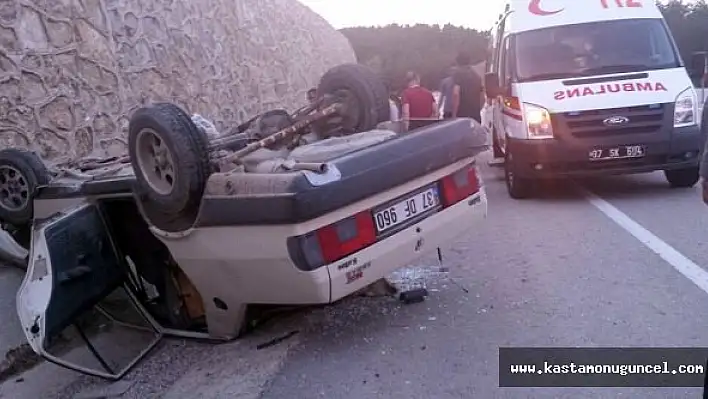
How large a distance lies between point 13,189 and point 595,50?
22.4ft

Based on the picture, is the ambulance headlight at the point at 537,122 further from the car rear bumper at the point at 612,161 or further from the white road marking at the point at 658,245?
the white road marking at the point at 658,245

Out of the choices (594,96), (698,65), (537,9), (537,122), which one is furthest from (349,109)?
(698,65)

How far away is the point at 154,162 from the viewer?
4.72 m

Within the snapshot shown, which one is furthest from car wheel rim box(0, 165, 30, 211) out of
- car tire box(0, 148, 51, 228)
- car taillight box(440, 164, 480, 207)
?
car taillight box(440, 164, 480, 207)

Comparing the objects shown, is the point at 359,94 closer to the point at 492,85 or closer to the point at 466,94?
the point at 492,85

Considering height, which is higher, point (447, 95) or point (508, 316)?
point (447, 95)

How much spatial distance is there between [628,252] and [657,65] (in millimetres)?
3714

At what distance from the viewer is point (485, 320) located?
5.14m

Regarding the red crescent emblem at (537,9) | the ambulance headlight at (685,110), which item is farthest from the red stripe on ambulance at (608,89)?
the red crescent emblem at (537,9)

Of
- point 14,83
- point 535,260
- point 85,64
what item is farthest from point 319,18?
point 535,260

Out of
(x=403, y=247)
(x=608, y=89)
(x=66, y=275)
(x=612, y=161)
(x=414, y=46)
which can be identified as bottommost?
(x=414, y=46)

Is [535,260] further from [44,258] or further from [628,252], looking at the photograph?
[44,258]

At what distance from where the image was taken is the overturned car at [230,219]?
4.34 metres

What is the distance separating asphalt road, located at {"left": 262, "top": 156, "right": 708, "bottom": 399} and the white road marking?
0.05 metres
